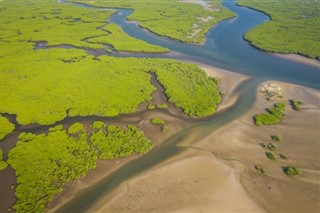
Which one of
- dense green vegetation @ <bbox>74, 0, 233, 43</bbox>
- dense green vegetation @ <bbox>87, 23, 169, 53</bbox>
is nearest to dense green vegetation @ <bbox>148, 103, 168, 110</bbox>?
dense green vegetation @ <bbox>87, 23, 169, 53</bbox>

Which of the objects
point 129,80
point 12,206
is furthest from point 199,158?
point 129,80

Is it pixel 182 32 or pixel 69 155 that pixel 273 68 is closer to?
pixel 182 32

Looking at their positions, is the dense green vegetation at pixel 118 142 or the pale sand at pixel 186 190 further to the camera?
the dense green vegetation at pixel 118 142

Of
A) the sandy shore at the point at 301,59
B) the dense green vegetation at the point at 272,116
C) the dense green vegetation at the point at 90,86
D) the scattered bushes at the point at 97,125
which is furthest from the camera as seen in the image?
the sandy shore at the point at 301,59

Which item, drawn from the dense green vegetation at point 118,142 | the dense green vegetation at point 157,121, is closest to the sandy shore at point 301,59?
the dense green vegetation at point 157,121

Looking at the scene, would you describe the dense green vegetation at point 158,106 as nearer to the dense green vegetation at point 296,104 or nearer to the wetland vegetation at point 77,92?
the wetland vegetation at point 77,92

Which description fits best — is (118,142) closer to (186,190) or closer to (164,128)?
(164,128)

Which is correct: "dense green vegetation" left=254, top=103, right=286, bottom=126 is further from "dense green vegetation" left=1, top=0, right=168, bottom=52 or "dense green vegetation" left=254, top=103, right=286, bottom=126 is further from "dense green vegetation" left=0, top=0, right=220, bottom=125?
"dense green vegetation" left=1, top=0, right=168, bottom=52

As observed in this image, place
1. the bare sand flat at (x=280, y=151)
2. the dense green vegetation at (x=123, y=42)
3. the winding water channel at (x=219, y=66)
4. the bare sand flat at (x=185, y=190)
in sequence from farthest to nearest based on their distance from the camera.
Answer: the dense green vegetation at (x=123, y=42)
the winding water channel at (x=219, y=66)
the bare sand flat at (x=280, y=151)
the bare sand flat at (x=185, y=190)
